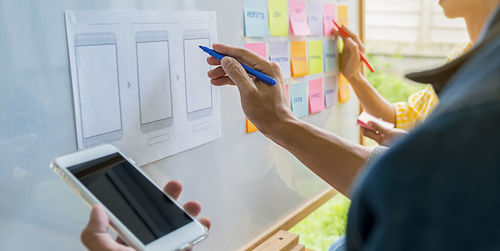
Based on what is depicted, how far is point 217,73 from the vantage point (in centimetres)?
73

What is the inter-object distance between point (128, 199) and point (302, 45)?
1.96ft

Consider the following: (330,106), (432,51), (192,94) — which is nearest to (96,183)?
(192,94)

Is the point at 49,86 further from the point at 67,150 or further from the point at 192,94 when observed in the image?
the point at 192,94

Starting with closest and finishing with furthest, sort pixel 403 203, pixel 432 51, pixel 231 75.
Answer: pixel 403 203
pixel 231 75
pixel 432 51

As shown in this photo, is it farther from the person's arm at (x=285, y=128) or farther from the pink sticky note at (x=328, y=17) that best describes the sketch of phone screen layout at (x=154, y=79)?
the pink sticky note at (x=328, y=17)

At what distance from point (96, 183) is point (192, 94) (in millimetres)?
248

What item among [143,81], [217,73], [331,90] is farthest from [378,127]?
[143,81]

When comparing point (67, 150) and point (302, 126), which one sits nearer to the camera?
point (67, 150)

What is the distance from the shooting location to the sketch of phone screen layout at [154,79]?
0.65 m

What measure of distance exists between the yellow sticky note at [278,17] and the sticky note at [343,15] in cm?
27

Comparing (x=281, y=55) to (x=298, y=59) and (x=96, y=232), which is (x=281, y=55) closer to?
(x=298, y=59)

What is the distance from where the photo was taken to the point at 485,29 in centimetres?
28

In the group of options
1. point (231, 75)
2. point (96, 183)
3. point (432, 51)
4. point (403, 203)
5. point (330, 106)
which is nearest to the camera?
point (403, 203)

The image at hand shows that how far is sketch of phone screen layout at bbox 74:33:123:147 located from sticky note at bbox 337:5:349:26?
72cm
